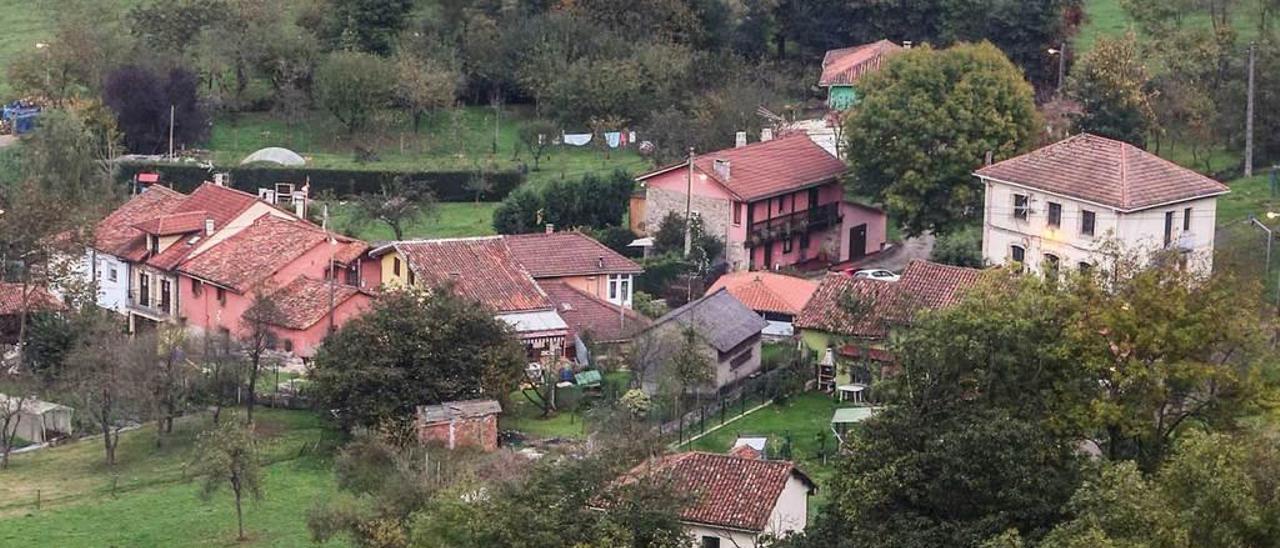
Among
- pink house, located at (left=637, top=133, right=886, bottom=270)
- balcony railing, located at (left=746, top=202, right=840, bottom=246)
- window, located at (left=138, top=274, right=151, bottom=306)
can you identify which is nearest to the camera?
window, located at (left=138, top=274, right=151, bottom=306)

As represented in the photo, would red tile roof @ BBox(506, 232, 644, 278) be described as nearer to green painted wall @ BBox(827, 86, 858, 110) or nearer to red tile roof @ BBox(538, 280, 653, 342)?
red tile roof @ BBox(538, 280, 653, 342)

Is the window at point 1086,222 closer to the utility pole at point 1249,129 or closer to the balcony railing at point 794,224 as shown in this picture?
the balcony railing at point 794,224

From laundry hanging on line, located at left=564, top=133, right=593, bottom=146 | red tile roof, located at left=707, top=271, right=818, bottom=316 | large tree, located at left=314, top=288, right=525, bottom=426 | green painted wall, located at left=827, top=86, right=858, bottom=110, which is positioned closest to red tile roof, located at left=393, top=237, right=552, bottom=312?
large tree, located at left=314, top=288, right=525, bottom=426

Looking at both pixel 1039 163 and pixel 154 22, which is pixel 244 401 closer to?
pixel 1039 163

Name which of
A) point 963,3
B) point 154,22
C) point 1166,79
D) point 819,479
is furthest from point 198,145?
point 819,479

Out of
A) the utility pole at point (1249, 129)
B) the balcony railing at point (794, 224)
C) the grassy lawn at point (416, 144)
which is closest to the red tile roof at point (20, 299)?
the grassy lawn at point (416, 144)
